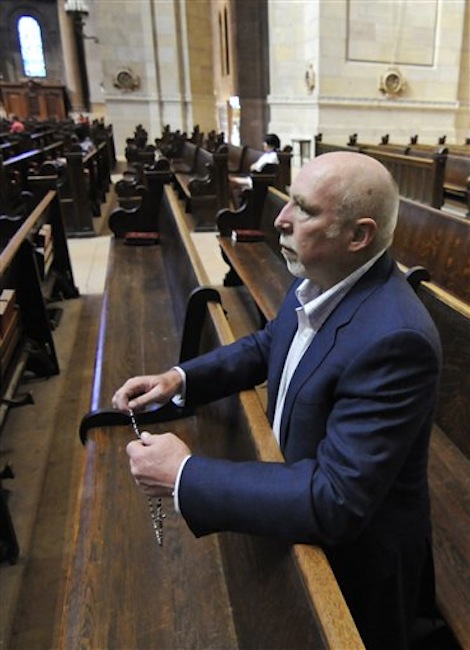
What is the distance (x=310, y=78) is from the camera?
12.5 m

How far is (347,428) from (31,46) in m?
36.2

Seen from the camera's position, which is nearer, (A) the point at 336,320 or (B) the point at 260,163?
(A) the point at 336,320

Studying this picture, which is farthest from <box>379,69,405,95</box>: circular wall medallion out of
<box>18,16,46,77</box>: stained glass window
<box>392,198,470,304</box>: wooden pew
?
<box>18,16,46,77</box>: stained glass window

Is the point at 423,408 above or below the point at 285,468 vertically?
above

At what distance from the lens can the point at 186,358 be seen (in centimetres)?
221

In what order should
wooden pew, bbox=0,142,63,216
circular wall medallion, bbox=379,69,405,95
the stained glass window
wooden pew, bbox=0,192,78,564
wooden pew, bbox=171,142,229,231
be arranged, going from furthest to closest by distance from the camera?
the stained glass window, circular wall medallion, bbox=379,69,405,95, wooden pew, bbox=171,142,229,231, wooden pew, bbox=0,142,63,216, wooden pew, bbox=0,192,78,564

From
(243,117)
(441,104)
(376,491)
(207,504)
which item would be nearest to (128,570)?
(207,504)

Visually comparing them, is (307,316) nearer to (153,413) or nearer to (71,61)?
(153,413)

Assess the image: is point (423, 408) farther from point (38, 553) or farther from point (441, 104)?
point (441, 104)

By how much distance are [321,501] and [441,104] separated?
1436cm

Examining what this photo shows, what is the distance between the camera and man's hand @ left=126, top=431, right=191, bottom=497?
1.09 m

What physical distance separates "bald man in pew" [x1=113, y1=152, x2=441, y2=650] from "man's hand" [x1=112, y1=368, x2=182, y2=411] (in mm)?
341

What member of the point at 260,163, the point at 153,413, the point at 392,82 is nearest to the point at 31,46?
the point at 392,82

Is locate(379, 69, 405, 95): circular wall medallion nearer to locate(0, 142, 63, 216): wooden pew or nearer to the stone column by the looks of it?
locate(0, 142, 63, 216): wooden pew
